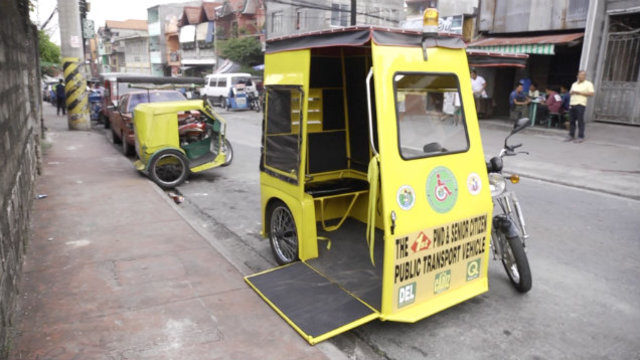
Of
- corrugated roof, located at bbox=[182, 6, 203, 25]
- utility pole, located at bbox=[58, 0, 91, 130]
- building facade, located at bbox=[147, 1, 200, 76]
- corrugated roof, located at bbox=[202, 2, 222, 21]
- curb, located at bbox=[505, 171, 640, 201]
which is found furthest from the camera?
building facade, located at bbox=[147, 1, 200, 76]

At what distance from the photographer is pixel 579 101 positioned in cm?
1223

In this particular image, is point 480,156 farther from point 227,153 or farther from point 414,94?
point 227,153

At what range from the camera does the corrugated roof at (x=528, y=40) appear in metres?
14.8

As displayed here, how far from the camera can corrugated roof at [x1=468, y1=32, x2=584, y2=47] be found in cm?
1480

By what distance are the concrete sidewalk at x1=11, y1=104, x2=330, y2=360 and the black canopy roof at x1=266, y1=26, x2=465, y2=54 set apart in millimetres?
2317

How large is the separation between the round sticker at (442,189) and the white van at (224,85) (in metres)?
22.6

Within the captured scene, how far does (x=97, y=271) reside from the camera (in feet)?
15.4

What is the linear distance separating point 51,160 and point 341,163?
838cm

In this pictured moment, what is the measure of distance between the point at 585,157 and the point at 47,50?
22644mm

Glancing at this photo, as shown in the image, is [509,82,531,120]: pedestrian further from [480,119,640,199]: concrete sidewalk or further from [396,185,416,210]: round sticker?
[396,185,416,210]: round sticker

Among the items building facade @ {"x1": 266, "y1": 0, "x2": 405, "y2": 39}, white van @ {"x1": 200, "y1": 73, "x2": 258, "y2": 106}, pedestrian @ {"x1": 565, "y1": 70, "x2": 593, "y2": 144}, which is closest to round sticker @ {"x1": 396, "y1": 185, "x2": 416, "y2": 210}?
pedestrian @ {"x1": 565, "y1": 70, "x2": 593, "y2": 144}

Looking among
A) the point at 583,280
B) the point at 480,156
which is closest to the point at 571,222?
the point at 583,280

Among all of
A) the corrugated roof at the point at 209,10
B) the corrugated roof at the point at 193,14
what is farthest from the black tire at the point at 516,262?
the corrugated roof at the point at 193,14

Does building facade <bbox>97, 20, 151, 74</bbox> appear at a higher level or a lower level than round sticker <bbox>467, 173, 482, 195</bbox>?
higher
